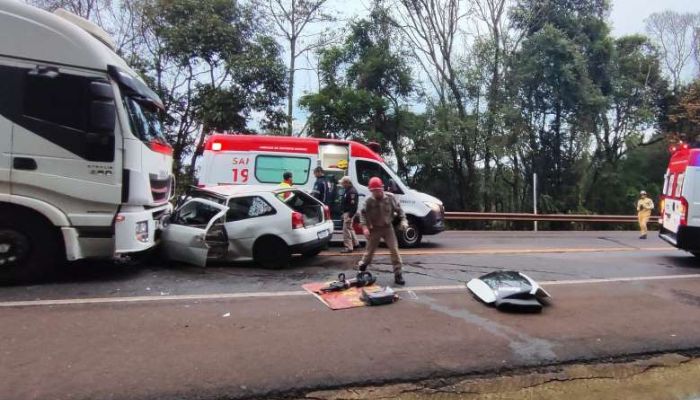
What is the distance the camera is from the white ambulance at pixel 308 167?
11.5 metres

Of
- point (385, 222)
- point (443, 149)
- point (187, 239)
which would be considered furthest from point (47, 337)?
point (443, 149)

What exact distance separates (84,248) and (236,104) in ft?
43.3

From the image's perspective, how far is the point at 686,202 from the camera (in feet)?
32.8

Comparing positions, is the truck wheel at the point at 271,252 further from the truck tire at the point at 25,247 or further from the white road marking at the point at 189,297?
the truck tire at the point at 25,247

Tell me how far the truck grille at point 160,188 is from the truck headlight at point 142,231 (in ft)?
1.68

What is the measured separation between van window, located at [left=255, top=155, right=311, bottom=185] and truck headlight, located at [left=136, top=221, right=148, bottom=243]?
453cm

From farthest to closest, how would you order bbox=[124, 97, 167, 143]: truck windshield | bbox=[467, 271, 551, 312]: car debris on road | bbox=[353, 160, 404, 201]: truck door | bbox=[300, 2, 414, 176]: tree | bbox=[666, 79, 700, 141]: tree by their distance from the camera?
bbox=[666, 79, 700, 141]: tree < bbox=[300, 2, 414, 176]: tree < bbox=[353, 160, 404, 201]: truck door < bbox=[124, 97, 167, 143]: truck windshield < bbox=[467, 271, 551, 312]: car debris on road

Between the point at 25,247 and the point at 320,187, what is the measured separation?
564cm

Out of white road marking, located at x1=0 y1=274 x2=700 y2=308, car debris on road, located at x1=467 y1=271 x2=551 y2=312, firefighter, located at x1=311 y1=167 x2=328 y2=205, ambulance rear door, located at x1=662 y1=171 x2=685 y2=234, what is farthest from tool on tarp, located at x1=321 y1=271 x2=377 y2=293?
ambulance rear door, located at x1=662 y1=171 x2=685 y2=234

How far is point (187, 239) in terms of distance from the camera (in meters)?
8.14

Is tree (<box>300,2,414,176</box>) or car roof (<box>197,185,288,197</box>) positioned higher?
tree (<box>300,2,414,176</box>)

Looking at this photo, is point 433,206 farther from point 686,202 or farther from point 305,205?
point 686,202

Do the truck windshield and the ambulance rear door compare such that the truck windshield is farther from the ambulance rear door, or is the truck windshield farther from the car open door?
the ambulance rear door

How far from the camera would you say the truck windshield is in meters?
6.99
